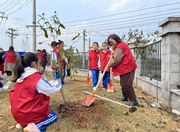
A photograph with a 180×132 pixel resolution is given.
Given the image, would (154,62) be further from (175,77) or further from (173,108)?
(173,108)

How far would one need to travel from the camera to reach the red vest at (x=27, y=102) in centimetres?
Result: 199

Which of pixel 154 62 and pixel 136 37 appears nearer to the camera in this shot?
pixel 154 62

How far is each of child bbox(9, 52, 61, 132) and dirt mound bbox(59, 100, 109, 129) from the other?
665 mm

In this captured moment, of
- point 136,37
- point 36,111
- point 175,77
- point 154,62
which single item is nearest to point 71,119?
point 36,111

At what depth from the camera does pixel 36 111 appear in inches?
79.8

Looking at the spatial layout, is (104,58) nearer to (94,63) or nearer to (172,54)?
(94,63)

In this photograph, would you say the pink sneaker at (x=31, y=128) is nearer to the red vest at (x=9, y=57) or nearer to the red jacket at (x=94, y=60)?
the red jacket at (x=94, y=60)

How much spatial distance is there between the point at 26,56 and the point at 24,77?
32cm

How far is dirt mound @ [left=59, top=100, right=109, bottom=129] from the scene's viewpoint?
2508 mm

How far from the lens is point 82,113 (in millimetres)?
2752

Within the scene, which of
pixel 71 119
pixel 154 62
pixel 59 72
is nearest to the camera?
pixel 71 119

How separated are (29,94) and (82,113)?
119cm

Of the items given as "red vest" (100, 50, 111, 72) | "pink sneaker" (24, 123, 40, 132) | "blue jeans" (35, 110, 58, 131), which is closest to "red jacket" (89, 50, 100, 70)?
"red vest" (100, 50, 111, 72)

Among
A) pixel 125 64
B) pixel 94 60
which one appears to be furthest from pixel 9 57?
pixel 125 64
